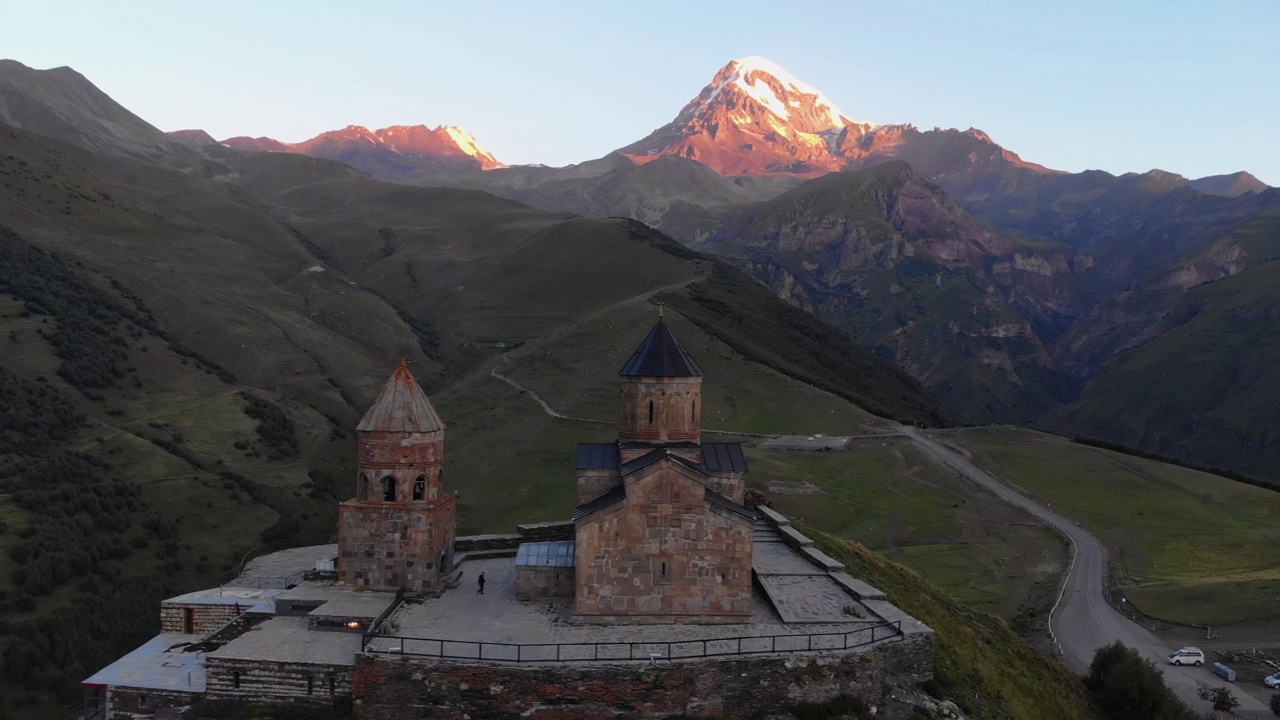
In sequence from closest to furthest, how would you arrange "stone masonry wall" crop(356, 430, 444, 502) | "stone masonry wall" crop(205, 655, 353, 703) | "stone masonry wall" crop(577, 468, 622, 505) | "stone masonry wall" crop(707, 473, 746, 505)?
"stone masonry wall" crop(205, 655, 353, 703), "stone masonry wall" crop(356, 430, 444, 502), "stone masonry wall" crop(577, 468, 622, 505), "stone masonry wall" crop(707, 473, 746, 505)

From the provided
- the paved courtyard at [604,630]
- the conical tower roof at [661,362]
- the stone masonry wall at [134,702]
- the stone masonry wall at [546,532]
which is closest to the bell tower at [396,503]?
the paved courtyard at [604,630]

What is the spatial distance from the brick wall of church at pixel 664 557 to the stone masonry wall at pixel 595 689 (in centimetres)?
314

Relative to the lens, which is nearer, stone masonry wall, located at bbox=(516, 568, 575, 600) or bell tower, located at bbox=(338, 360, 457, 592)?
stone masonry wall, located at bbox=(516, 568, 575, 600)

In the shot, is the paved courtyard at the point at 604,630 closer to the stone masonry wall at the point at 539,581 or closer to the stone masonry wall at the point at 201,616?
the stone masonry wall at the point at 539,581

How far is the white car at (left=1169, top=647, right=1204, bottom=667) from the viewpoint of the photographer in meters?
39.0

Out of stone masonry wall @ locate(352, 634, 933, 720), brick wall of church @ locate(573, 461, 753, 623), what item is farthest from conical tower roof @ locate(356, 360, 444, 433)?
stone masonry wall @ locate(352, 634, 933, 720)

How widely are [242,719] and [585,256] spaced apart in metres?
129

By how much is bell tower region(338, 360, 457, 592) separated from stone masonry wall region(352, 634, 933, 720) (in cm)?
581

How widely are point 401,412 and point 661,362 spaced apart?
334 inches

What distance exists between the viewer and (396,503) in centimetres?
2752

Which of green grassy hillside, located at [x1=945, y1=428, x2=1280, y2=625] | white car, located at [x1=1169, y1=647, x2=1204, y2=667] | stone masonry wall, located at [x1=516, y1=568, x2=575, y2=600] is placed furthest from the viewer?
green grassy hillside, located at [x1=945, y1=428, x2=1280, y2=625]

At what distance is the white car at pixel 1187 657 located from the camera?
128 ft

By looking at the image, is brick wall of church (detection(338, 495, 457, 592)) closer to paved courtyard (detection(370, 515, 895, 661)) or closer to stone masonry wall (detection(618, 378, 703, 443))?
paved courtyard (detection(370, 515, 895, 661))

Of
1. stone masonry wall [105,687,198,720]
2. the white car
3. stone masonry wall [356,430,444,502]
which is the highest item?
stone masonry wall [356,430,444,502]
